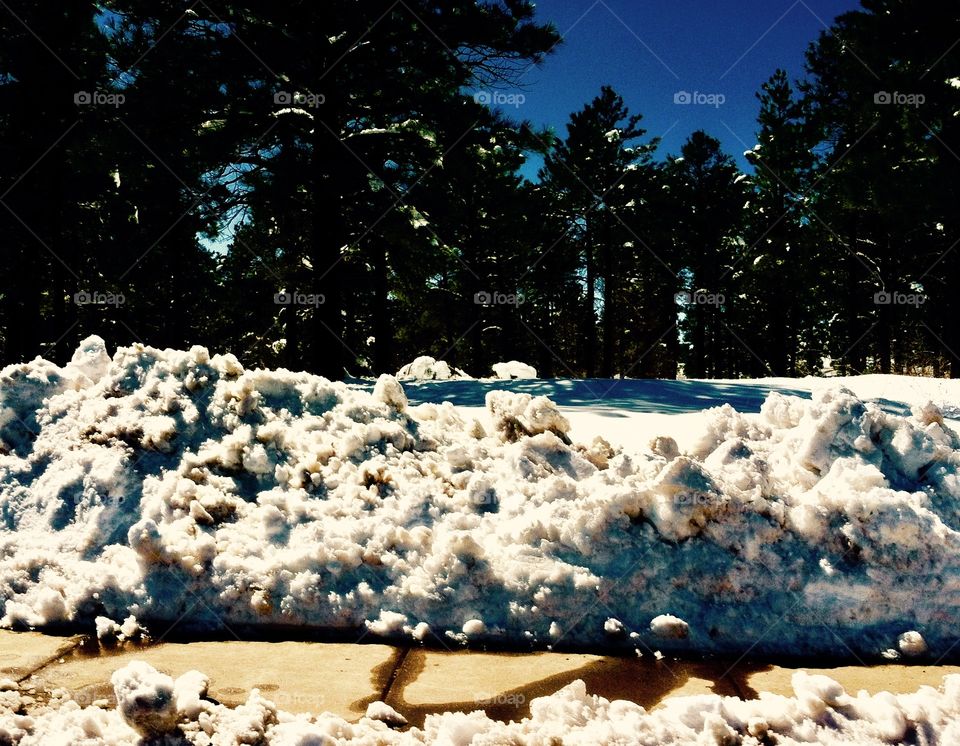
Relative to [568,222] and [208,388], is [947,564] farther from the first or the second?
[568,222]

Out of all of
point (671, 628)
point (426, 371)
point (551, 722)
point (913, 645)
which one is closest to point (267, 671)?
point (551, 722)

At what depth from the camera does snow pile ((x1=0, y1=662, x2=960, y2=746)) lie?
2031 millimetres

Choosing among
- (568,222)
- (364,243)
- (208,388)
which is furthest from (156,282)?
(208,388)

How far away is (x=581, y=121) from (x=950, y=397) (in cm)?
1842

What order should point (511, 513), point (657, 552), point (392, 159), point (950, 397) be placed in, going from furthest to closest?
1. point (392, 159)
2. point (950, 397)
3. point (511, 513)
4. point (657, 552)

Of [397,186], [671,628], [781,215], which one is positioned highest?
[781,215]

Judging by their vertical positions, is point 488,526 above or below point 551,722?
above

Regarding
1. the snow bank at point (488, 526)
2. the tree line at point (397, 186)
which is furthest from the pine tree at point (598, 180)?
the snow bank at point (488, 526)

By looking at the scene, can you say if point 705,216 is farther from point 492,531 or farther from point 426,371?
point 492,531

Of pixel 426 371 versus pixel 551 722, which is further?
pixel 426 371

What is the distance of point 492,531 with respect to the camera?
129 inches

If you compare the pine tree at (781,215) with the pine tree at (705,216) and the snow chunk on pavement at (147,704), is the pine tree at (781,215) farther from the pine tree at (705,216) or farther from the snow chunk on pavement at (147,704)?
the snow chunk on pavement at (147,704)

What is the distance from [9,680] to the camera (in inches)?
94.3

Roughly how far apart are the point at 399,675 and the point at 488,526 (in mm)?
917
